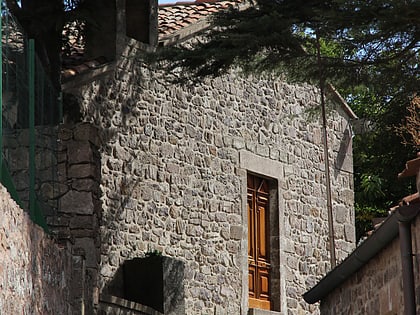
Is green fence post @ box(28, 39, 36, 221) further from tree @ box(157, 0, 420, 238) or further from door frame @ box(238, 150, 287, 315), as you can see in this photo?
door frame @ box(238, 150, 287, 315)

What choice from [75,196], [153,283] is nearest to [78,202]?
[75,196]

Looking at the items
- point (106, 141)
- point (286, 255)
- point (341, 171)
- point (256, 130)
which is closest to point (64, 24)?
point (106, 141)

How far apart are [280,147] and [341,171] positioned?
2059mm

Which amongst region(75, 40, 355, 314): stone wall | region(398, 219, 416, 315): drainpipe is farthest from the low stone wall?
region(75, 40, 355, 314): stone wall

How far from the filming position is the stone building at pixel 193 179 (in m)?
14.9

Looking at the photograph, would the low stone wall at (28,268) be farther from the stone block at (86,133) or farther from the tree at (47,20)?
the tree at (47,20)

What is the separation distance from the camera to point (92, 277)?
40.1 feet

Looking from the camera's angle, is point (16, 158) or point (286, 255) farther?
point (286, 255)

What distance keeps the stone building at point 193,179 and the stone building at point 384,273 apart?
8.24ft

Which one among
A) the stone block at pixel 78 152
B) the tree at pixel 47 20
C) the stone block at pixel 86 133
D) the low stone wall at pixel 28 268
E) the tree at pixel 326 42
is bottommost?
the low stone wall at pixel 28 268

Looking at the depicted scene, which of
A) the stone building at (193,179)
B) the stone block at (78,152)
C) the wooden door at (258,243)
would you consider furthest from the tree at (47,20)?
the wooden door at (258,243)

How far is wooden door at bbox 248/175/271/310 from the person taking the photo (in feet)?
60.7

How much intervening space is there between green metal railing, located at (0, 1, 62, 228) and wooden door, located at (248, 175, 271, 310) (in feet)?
23.4

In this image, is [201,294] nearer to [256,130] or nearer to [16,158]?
[256,130]
